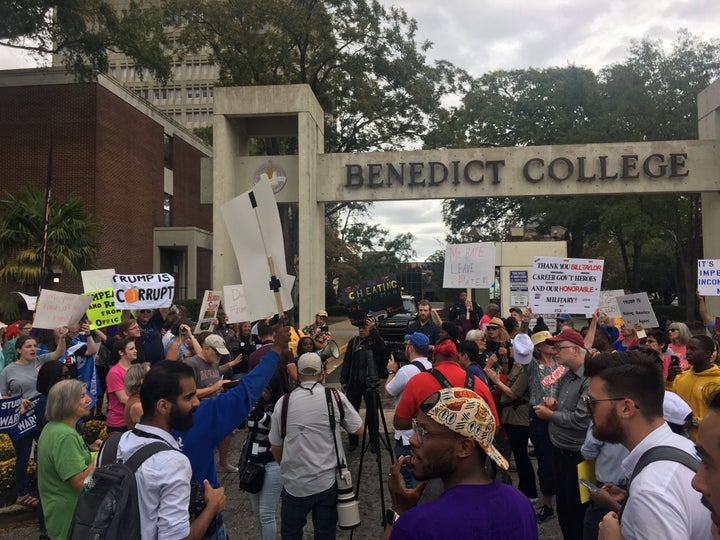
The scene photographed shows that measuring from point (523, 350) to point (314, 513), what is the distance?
2737 mm

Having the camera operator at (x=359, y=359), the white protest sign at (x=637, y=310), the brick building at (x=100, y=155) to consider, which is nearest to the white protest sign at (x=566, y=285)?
the white protest sign at (x=637, y=310)

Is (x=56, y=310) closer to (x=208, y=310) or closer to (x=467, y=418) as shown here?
(x=208, y=310)

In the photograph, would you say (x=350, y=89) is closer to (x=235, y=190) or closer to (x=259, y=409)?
(x=235, y=190)

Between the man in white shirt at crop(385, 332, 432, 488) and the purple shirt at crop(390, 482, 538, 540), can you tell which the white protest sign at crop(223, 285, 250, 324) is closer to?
the man in white shirt at crop(385, 332, 432, 488)

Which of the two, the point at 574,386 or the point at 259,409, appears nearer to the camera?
the point at 574,386

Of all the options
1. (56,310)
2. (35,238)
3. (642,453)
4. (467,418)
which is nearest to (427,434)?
(467,418)

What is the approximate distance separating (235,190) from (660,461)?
50.9ft

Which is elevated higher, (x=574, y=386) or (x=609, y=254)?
(x=609, y=254)

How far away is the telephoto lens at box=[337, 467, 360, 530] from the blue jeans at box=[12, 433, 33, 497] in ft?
12.4

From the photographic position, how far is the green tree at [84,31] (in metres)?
18.0

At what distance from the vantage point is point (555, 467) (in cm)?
462

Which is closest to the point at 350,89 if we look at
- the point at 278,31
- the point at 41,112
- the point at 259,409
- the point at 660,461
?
the point at 278,31

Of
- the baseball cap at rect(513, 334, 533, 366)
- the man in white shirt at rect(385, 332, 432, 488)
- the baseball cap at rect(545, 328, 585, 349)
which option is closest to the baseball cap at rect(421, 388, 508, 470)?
the baseball cap at rect(545, 328, 585, 349)

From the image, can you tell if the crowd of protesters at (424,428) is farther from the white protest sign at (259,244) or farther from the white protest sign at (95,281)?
the white protest sign at (95,281)
